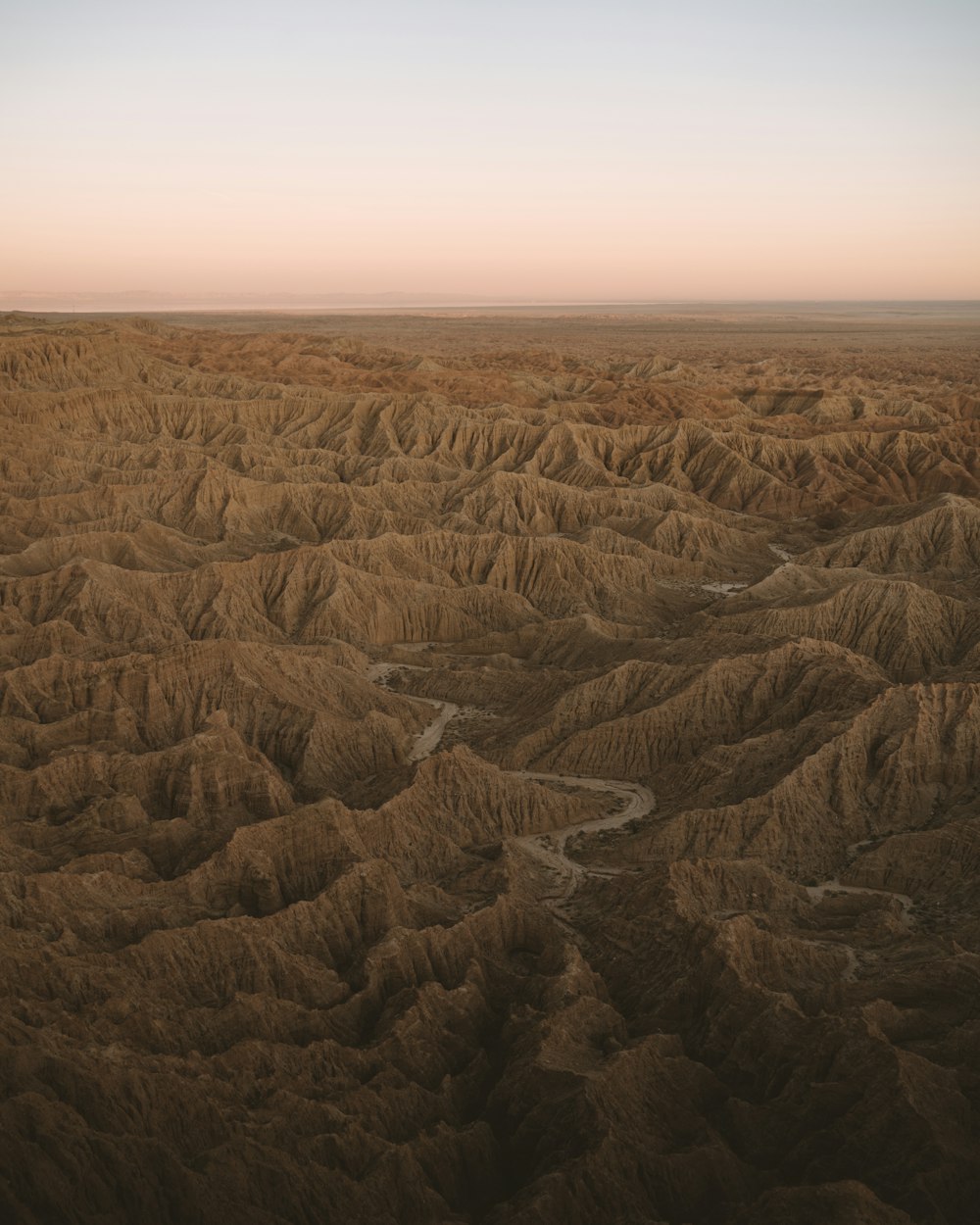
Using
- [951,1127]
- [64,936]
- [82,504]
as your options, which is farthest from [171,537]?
[951,1127]

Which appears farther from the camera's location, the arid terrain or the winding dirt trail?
the winding dirt trail

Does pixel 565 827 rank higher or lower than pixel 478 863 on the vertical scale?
lower

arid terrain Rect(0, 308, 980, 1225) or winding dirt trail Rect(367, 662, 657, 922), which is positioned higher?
arid terrain Rect(0, 308, 980, 1225)

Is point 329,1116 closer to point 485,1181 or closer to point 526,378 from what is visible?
point 485,1181

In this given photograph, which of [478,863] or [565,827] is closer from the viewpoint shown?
[478,863]

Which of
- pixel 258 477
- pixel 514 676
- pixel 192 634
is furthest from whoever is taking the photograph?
pixel 258 477

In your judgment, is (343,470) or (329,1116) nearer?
(329,1116)

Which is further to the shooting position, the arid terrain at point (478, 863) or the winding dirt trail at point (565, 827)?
the winding dirt trail at point (565, 827)

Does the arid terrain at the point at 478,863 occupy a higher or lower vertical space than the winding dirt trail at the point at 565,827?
higher
